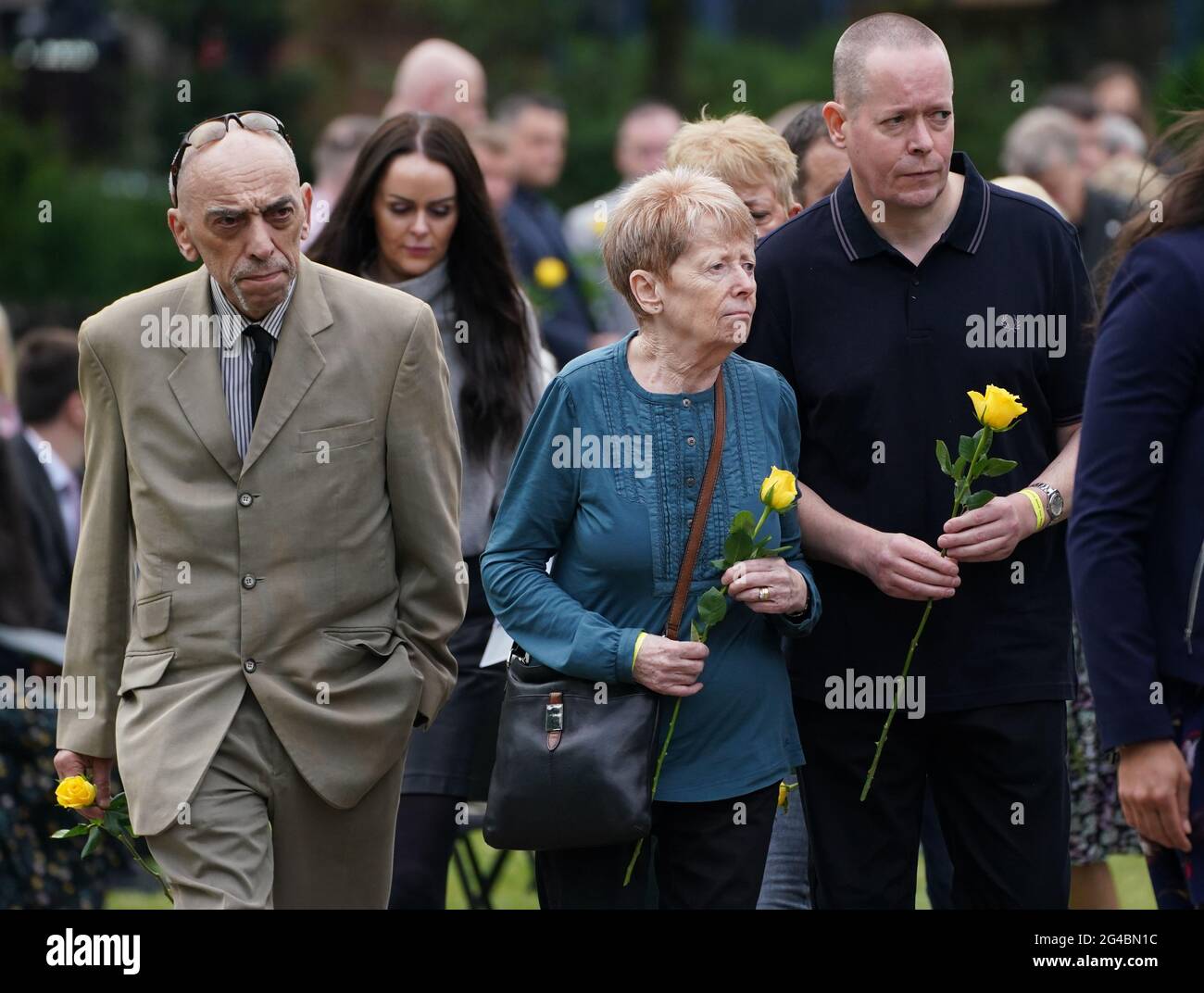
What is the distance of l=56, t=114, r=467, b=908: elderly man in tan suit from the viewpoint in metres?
4.19

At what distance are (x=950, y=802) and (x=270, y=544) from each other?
1755 millimetres

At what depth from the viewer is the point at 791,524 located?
179 inches

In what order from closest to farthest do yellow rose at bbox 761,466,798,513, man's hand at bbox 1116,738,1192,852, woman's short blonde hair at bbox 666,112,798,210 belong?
man's hand at bbox 1116,738,1192,852, yellow rose at bbox 761,466,798,513, woman's short blonde hair at bbox 666,112,798,210

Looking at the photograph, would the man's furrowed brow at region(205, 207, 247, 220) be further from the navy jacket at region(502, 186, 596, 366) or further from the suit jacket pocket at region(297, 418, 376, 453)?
the navy jacket at region(502, 186, 596, 366)

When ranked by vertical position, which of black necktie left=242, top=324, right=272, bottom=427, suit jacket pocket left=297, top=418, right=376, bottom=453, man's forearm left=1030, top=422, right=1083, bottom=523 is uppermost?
black necktie left=242, top=324, right=272, bottom=427

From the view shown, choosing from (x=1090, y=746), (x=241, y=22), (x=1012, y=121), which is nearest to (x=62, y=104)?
(x=241, y=22)

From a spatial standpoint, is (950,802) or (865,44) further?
(950,802)

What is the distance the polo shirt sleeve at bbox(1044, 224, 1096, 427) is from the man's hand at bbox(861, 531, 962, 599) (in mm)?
548

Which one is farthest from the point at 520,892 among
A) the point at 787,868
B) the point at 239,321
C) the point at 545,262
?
the point at 239,321

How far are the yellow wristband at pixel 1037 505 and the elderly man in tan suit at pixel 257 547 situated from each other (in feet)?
4.33

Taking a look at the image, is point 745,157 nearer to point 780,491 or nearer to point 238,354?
point 780,491

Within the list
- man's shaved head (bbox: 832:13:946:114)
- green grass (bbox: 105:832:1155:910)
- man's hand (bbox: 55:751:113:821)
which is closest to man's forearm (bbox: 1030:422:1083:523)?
man's shaved head (bbox: 832:13:946:114)

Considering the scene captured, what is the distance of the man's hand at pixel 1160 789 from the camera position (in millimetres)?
3467

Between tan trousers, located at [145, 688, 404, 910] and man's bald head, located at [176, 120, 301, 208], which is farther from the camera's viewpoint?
man's bald head, located at [176, 120, 301, 208]
